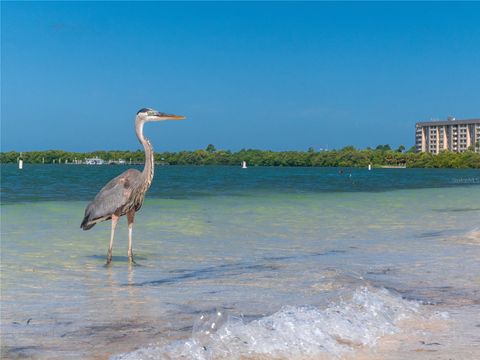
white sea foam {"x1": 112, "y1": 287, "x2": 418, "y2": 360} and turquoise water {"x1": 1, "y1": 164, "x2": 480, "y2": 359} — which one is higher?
white sea foam {"x1": 112, "y1": 287, "x2": 418, "y2": 360}

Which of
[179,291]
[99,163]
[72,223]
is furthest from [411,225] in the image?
[99,163]

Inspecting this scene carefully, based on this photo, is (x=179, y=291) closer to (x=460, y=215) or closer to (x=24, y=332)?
(x=24, y=332)

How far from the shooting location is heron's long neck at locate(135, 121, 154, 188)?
9312 millimetres

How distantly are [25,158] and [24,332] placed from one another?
202 meters

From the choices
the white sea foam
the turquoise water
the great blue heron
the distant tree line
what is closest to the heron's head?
the great blue heron

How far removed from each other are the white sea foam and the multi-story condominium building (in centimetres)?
17591

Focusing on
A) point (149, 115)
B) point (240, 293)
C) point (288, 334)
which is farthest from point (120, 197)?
point (288, 334)

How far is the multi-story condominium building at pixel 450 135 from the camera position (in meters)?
179

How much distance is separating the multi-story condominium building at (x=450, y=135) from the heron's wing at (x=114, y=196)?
173 metres

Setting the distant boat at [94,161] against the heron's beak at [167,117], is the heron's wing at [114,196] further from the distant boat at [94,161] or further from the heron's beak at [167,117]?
the distant boat at [94,161]

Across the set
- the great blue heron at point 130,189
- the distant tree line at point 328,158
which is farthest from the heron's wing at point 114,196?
the distant tree line at point 328,158

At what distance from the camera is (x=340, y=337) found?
4.98 meters

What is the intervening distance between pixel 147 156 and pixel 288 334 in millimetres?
4950

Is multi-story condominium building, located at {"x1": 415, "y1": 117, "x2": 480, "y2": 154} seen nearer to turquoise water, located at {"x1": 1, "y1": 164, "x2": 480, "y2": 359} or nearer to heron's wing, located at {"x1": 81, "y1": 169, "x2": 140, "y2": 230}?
turquoise water, located at {"x1": 1, "y1": 164, "x2": 480, "y2": 359}
